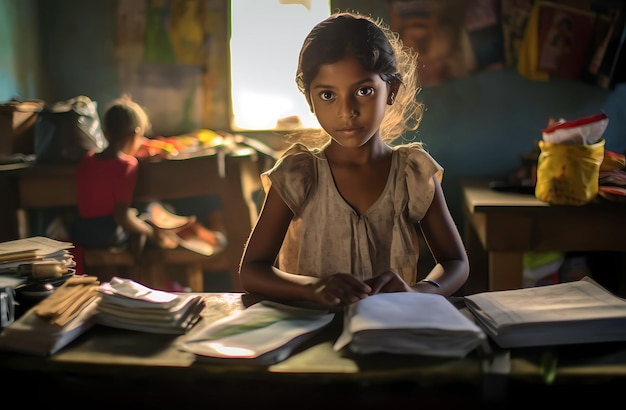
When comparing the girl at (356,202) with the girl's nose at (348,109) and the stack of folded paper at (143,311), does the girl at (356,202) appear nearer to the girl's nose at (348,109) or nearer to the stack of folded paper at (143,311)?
the girl's nose at (348,109)

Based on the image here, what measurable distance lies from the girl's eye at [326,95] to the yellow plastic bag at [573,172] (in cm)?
151

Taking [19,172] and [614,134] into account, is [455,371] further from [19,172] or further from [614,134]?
[614,134]

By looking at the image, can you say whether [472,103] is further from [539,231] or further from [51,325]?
[51,325]

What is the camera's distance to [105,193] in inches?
124

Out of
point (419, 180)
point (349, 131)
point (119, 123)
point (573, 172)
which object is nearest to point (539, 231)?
point (573, 172)

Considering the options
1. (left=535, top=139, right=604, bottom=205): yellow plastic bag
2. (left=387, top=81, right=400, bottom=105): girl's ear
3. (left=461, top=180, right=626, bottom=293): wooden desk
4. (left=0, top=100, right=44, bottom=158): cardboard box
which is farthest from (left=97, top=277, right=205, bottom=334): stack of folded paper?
(left=0, top=100, right=44, bottom=158): cardboard box

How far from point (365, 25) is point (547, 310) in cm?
77

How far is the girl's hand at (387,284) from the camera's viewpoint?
4.34ft

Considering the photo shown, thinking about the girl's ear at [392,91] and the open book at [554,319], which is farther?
the girl's ear at [392,91]

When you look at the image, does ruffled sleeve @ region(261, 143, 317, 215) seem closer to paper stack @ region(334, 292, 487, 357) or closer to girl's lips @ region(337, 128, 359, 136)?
girl's lips @ region(337, 128, 359, 136)

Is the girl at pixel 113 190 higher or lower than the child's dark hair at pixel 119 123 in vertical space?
lower

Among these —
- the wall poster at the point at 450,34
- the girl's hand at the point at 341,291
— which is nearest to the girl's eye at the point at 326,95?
the girl's hand at the point at 341,291

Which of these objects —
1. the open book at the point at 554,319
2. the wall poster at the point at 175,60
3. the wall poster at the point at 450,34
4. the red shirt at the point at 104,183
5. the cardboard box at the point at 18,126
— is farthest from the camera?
the wall poster at the point at 175,60

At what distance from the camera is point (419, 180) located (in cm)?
165
